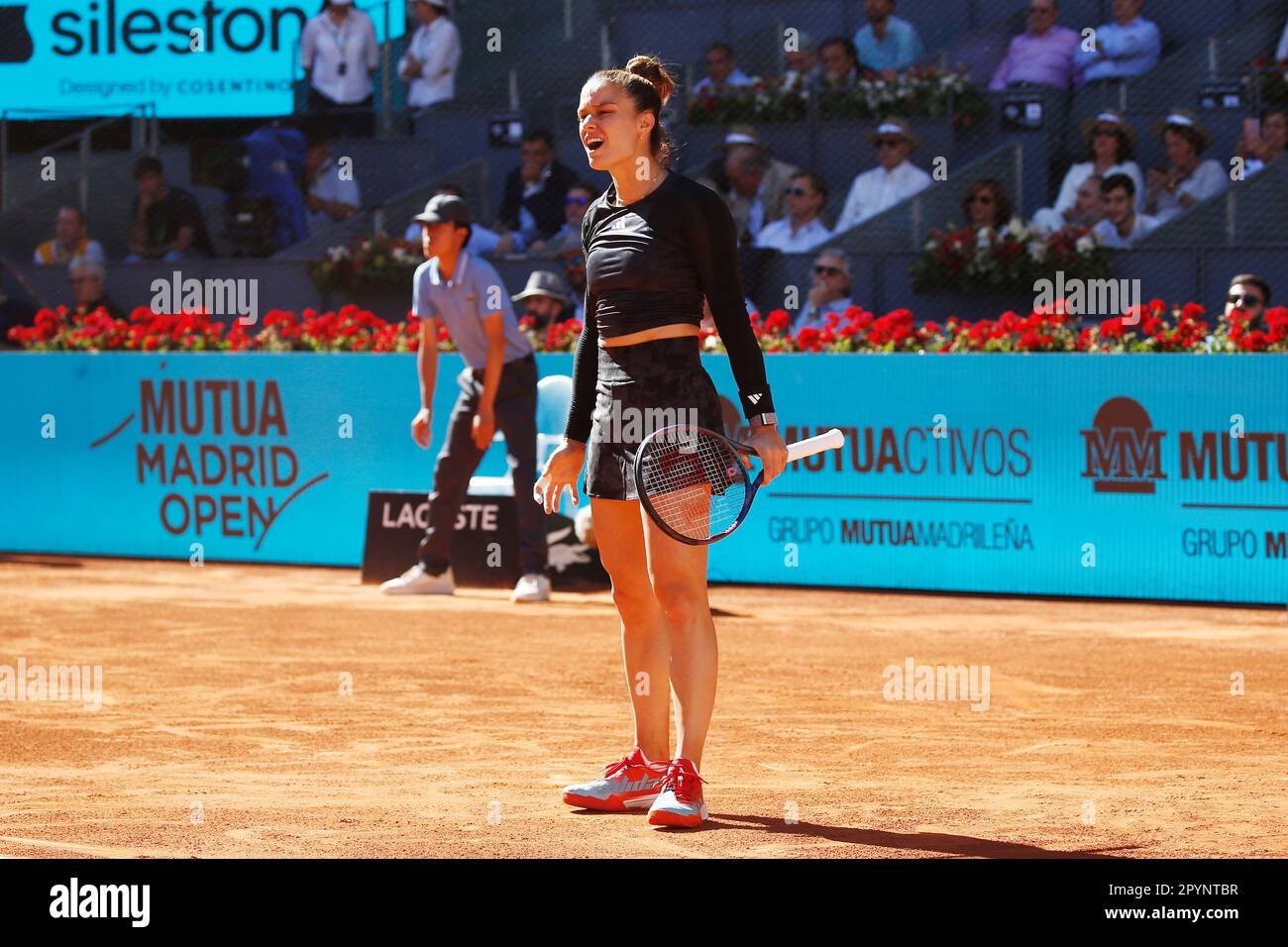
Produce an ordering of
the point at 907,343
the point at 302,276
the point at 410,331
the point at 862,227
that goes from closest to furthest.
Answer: the point at 907,343 → the point at 410,331 → the point at 862,227 → the point at 302,276

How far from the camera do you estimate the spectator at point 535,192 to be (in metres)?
16.8

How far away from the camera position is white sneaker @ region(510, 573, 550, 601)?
11.3 meters

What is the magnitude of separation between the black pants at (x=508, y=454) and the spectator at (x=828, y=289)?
402cm

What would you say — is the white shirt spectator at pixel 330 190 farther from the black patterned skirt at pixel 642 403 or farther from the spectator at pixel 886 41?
the black patterned skirt at pixel 642 403

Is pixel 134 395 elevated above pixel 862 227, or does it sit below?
below

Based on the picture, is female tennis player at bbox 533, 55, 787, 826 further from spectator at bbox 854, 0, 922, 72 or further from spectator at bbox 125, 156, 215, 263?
spectator at bbox 125, 156, 215, 263

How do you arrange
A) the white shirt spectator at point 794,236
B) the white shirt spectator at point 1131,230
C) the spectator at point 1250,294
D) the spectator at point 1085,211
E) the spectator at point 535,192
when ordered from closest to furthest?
the spectator at point 1250,294 < the white shirt spectator at point 1131,230 < the spectator at point 1085,211 < the white shirt spectator at point 794,236 < the spectator at point 535,192

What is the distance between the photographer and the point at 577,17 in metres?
19.3

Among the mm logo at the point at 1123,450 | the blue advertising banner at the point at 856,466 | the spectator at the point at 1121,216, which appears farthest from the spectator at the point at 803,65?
the mm logo at the point at 1123,450

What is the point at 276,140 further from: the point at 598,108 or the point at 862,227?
the point at 598,108

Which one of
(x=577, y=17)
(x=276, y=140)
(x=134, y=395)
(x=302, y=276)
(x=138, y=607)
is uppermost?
(x=577, y=17)

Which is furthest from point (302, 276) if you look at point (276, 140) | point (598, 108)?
point (598, 108)

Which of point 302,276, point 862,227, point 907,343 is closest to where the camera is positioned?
point 907,343

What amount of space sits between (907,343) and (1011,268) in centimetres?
270
